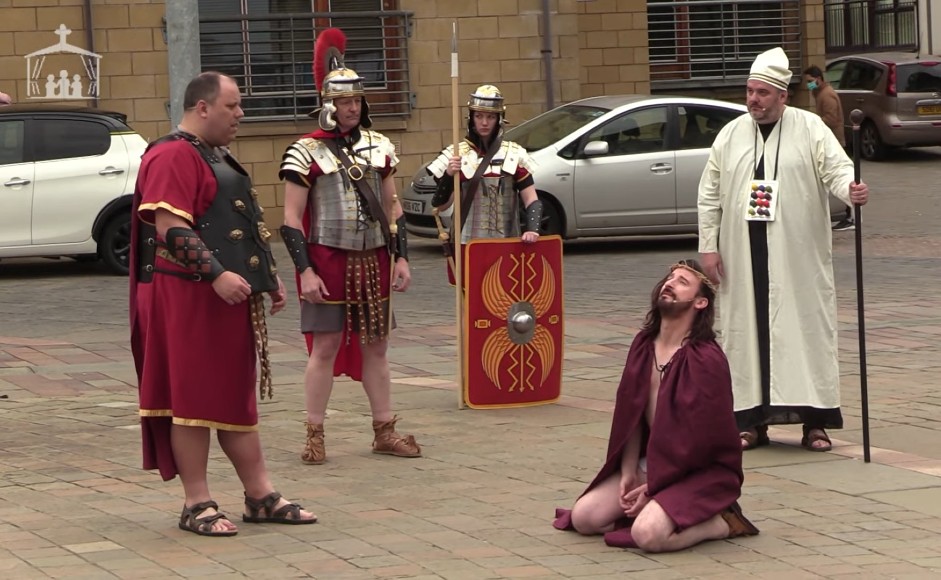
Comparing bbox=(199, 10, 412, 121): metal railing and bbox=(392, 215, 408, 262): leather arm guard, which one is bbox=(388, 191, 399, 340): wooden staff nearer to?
bbox=(392, 215, 408, 262): leather arm guard

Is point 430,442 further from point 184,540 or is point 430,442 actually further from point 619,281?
point 619,281

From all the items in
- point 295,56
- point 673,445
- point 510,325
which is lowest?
point 673,445

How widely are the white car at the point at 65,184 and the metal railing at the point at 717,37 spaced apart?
9.71 m

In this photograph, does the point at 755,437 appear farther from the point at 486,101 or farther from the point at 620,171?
the point at 620,171

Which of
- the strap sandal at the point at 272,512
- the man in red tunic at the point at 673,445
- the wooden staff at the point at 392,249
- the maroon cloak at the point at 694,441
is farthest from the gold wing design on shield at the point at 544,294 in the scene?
the maroon cloak at the point at 694,441

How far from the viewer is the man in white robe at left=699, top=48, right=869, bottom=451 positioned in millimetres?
8273

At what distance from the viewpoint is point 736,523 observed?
21.7ft

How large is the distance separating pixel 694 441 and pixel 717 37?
1859 centimetres

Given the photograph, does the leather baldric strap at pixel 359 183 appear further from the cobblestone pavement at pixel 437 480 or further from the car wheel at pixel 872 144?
the car wheel at pixel 872 144

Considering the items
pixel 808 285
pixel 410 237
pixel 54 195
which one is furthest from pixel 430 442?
pixel 410 237

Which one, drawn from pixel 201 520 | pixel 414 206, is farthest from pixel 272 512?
pixel 414 206

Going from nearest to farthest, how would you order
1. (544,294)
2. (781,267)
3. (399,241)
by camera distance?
(781,267) < (399,241) < (544,294)

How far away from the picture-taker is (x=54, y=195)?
16359mm

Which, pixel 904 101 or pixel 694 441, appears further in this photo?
pixel 904 101
